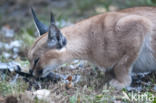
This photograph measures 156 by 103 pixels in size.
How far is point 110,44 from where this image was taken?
570 cm

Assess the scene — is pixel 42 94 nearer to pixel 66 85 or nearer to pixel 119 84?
pixel 66 85

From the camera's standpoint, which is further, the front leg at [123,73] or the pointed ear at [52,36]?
the front leg at [123,73]

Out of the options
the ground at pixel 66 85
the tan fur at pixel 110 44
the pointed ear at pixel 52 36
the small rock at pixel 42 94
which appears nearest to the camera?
the small rock at pixel 42 94

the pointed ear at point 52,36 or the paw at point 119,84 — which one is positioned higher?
the pointed ear at point 52,36

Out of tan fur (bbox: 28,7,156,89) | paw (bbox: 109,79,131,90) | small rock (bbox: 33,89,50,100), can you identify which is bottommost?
paw (bbox: 109,79,131,90)

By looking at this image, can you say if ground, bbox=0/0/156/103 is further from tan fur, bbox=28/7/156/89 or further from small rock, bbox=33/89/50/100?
tan fur, bbox=28/7/156/89

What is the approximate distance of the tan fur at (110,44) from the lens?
18.7 feet

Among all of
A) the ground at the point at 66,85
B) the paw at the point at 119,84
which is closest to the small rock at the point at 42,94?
the ground at the point at 66,85

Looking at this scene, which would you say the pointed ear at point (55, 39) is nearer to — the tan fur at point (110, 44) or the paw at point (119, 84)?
the tan fur at point (110, 44)

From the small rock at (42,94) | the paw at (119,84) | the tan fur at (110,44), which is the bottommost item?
the paw at (119,84)

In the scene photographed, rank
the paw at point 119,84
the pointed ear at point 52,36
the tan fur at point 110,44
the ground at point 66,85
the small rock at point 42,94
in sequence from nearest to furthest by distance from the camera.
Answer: the small rock at point 42,94
the ground at point 66,85
the pointed ear at point 52,36
the tan fur at point 110,44
the paw at point 119,84

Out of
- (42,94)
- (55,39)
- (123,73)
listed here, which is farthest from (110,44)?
(42,94)

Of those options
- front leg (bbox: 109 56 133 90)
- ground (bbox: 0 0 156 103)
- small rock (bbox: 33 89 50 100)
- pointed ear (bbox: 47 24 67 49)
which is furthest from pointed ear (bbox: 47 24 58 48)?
front leg (bbox: 109 56 133 90)

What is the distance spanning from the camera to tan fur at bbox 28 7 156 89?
18.7ft
